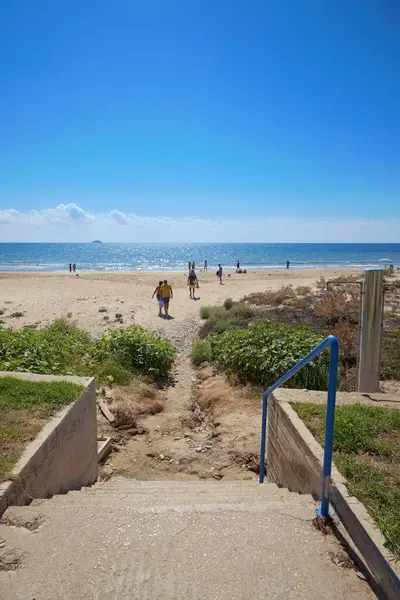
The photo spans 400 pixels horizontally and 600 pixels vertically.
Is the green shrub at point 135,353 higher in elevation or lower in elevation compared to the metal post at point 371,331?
lower

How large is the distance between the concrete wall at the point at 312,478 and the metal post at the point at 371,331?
1.31 meters

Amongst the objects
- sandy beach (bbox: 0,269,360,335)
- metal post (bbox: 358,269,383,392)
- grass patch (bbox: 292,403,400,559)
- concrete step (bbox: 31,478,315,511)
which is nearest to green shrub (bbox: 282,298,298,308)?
sandy beach (bbox: 0,269,360,335)

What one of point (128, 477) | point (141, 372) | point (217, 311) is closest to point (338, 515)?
point (128, 477)

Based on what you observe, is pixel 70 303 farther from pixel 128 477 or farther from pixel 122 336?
pixel 128 477

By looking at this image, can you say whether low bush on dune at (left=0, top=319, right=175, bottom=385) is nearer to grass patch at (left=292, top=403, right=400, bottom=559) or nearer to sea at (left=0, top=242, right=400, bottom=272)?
grass patch at (left=292, top=403, right=400, bottom=559)

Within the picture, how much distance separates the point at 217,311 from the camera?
50.8ft

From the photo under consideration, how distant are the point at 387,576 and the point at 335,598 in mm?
311

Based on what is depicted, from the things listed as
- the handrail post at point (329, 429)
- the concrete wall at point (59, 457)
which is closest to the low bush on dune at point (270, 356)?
the concrete wall at point (59, 457)

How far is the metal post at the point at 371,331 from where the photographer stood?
554 centimetres

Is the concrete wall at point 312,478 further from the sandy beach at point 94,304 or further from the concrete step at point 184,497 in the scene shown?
the sandy beach at point 94,304

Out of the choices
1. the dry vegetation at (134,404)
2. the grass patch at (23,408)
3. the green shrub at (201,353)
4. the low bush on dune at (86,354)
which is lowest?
the dry vegetation at (134,404)

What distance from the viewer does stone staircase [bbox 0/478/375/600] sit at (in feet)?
7.09

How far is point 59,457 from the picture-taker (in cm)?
402

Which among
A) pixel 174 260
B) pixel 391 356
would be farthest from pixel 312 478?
pixel 174 260
